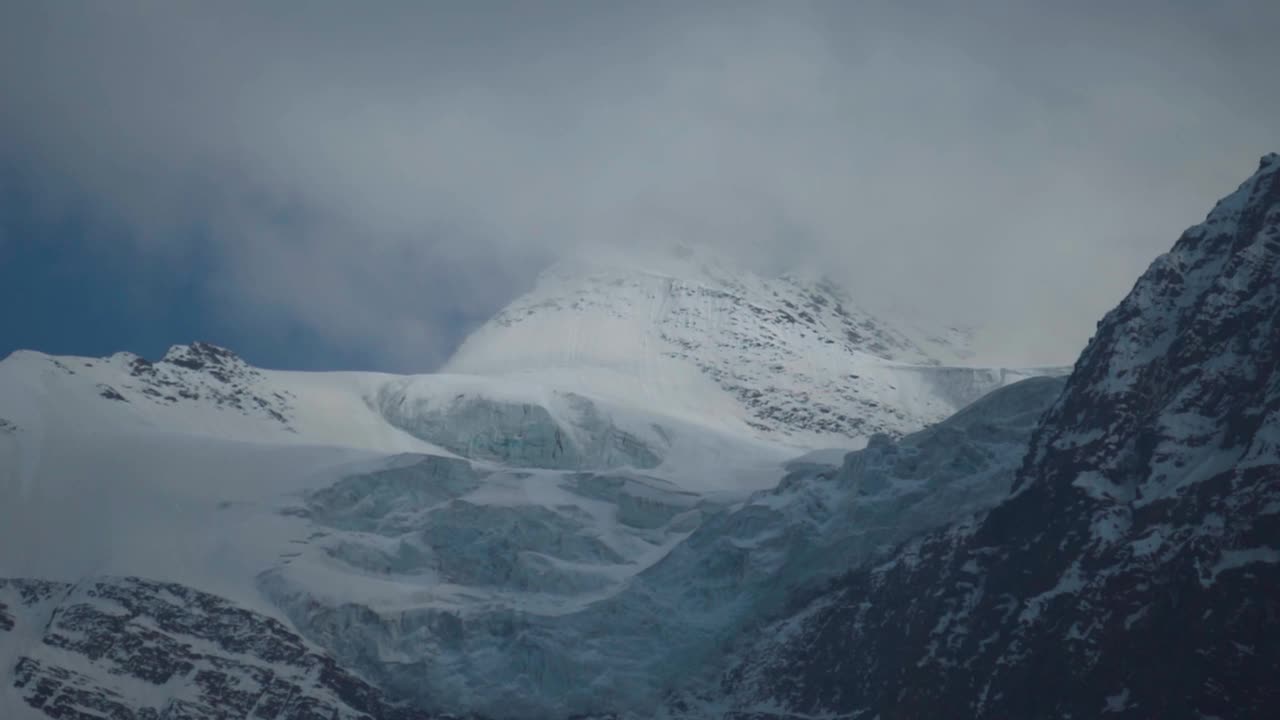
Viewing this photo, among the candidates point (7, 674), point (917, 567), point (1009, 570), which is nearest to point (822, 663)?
point (917, 567)

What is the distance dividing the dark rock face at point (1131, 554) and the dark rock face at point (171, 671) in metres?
38.5

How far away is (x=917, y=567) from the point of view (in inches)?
6909

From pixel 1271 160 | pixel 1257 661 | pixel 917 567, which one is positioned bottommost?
pixel 1257 661

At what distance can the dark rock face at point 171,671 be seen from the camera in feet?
623

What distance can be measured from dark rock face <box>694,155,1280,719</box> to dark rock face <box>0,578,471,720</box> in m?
38.5

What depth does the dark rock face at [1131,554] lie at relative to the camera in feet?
445

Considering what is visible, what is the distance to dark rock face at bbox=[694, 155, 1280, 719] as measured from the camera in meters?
136

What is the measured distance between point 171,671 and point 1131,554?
87.1 m

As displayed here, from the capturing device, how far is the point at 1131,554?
145250 millimetres

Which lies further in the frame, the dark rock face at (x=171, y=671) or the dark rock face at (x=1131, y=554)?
the dark rock face at (x=171, y=671)

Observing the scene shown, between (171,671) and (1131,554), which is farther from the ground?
(171,671)

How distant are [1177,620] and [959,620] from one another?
27.1 metres

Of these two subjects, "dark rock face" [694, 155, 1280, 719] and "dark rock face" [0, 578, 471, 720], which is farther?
"dark rock face" [0, 578, 471, 720]

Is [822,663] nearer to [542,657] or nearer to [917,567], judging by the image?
[917,567]
